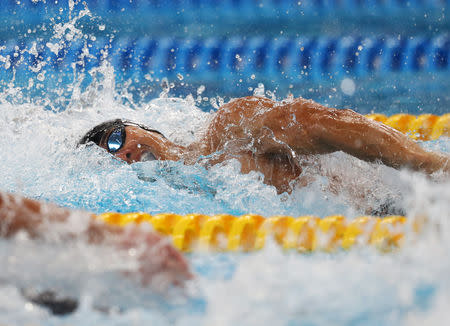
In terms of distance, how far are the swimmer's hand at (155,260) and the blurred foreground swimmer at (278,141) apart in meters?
0.92

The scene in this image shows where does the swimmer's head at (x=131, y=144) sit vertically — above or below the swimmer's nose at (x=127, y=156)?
above

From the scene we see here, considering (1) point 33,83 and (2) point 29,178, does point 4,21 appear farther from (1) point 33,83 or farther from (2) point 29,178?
(2) point 29,178

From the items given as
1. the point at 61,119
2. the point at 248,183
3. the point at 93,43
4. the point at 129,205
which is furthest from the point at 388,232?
the point at 93,43

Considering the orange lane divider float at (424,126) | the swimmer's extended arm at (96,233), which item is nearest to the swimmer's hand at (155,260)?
the swimmer's extended arm at (96,233)

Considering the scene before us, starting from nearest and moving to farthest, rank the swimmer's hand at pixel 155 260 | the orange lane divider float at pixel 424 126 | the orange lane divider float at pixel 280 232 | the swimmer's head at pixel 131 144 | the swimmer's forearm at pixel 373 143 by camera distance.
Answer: the swimmer's hand at pixel 155 260
the orange lane divider float at pixel 280 232
the swimmer's forearm at pixel 373 143
the swimmer's head at pixel 131 144
the orange lane divider float at pixel 424 126

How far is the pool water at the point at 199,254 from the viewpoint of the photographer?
102 centimetres

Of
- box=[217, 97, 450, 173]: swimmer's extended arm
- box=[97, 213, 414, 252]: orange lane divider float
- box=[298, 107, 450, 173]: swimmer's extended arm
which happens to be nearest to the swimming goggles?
box=[217, 97, 450, 173]: swimmer's extended arm

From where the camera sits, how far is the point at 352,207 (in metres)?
1.93

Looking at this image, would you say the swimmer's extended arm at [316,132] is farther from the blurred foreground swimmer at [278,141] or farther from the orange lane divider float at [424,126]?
the orange lane divider float at [424,126]

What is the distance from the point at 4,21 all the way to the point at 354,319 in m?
4.51

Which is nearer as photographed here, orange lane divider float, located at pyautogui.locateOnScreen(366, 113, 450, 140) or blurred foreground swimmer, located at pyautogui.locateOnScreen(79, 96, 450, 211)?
blurred foreground swimmer, located at pyautogui.locateOnScreen(79, 96, 450, 211)

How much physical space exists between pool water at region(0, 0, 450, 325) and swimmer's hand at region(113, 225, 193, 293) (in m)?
0.02

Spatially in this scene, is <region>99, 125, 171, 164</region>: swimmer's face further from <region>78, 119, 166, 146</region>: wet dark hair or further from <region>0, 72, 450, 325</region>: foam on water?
<region>0, 72, 450, 325</region>: foam on water

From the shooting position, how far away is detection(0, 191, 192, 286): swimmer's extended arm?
0.99 meters
